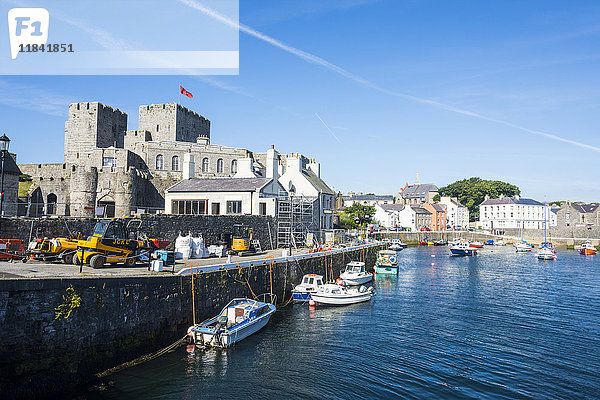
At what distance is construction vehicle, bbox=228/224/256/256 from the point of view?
104ft

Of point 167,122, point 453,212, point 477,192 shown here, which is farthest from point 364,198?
point 167,122

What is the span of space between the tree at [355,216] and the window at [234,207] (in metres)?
45.7

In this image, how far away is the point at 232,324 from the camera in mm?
20438

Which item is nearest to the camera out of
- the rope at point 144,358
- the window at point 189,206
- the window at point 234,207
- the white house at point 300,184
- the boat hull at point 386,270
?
the rope at point 144,358

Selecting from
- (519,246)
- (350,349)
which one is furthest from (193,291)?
(519,246)

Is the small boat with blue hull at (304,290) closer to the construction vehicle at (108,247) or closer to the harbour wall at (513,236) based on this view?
the construction vehicle at (108,247)

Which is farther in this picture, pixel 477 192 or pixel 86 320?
pixel 477 192

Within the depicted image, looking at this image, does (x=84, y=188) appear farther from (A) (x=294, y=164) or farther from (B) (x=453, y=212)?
(B) (x=453, y=212)

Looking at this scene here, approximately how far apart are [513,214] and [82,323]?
133 metres

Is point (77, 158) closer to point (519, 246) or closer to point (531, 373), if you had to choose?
point (531, 373)

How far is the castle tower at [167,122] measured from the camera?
225 ft

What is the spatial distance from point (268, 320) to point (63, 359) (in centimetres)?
1178

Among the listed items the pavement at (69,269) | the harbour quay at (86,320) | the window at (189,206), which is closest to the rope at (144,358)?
the harbour quay at (86,320)

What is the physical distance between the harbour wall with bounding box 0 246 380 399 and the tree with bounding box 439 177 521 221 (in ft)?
466
